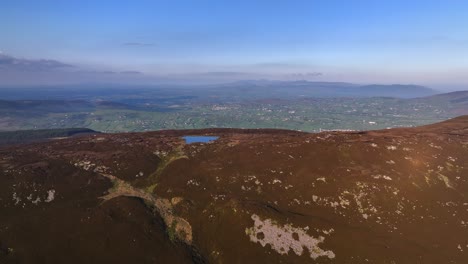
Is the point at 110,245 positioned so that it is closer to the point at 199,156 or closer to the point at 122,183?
the point at 122,183

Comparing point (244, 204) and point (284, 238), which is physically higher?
point (244, 204)

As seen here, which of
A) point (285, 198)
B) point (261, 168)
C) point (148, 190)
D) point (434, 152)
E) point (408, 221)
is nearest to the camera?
point (408, 221)

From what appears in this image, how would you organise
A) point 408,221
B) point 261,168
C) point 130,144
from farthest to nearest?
point 130,144
point 261,168
point 408,221

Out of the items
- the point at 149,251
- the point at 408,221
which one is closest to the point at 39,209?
the point at 149,251
